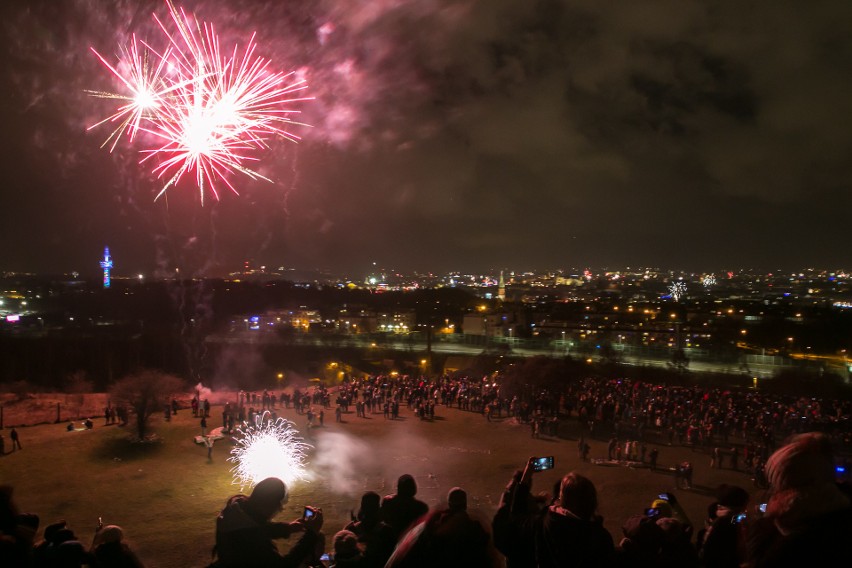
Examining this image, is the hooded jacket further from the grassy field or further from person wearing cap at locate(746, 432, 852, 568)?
the grassy field

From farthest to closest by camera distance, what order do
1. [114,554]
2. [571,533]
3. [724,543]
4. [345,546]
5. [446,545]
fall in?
1. [345,546]
2. [724,543]
3. [114,554]
4. [571,533]
5. [446,545]

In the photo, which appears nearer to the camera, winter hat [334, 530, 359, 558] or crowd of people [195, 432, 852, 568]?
crowd of people [195, 432, 852, 568]

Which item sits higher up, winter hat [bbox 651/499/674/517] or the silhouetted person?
the silhouetted person

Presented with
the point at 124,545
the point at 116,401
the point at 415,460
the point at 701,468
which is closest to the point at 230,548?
the point at 124,545

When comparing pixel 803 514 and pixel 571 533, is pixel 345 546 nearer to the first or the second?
pixel 571 533

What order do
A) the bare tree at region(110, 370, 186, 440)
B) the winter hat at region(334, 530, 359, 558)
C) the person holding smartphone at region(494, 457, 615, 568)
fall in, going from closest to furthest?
the person holding smartphone at region(494, 457, 615, 568)
the winter hat at region(334, 530, 359, 558)
the bare tree at region(110, 370, 186, 440)

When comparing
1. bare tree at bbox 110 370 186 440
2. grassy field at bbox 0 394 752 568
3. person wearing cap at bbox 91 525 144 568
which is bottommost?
grassy field at bbox 0 394 752 568

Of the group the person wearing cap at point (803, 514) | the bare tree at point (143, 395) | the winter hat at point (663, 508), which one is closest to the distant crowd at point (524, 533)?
the person wearing cap at point (803, 514)

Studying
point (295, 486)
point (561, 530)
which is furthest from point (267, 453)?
point (561, 530)

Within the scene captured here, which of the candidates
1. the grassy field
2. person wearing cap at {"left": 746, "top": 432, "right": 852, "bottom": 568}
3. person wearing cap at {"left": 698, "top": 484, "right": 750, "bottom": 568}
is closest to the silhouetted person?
person wearing cap at {"left": 698, "top": 484, "right": 750, "bottom": 568}
